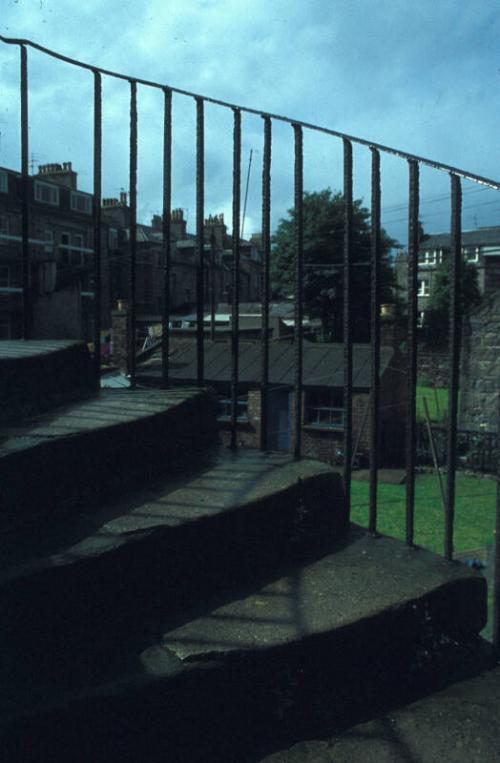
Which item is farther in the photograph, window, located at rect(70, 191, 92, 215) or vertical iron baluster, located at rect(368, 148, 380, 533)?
window, located at rect(70, 191, 92, 215)

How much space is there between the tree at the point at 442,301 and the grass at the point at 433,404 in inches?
164

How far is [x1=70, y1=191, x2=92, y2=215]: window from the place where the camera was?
34312mm

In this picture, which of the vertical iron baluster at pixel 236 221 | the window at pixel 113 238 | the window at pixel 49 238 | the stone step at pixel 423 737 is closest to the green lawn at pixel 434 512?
the vertical iron baluster at pixel 236 221

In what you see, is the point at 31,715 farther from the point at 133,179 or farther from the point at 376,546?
the point at 133,179

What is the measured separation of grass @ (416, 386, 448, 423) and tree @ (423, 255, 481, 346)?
4172mm

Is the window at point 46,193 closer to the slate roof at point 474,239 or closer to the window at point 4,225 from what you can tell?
the window at point 4,225

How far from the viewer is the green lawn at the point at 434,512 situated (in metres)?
11.1

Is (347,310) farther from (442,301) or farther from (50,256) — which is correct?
(442,301)

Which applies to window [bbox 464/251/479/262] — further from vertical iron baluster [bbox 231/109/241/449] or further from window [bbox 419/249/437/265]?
vertical iron baluster [bbox 231/109/241/449]

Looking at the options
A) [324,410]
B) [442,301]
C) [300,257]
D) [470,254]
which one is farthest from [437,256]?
[300,257]

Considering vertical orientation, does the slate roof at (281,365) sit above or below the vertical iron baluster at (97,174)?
below

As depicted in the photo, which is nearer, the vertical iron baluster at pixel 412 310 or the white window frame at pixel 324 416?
the vertical iron baluster at pixel 412 310

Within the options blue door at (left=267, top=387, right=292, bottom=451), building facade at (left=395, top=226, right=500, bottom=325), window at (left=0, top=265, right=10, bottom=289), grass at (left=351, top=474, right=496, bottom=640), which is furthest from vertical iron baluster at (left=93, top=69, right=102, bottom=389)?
building facade at (left=395, top=226, right=500, bottom=325)

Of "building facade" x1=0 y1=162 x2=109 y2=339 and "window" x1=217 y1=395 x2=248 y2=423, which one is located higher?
"building facade" x1=0 y1=162 x2=109 y2=339
